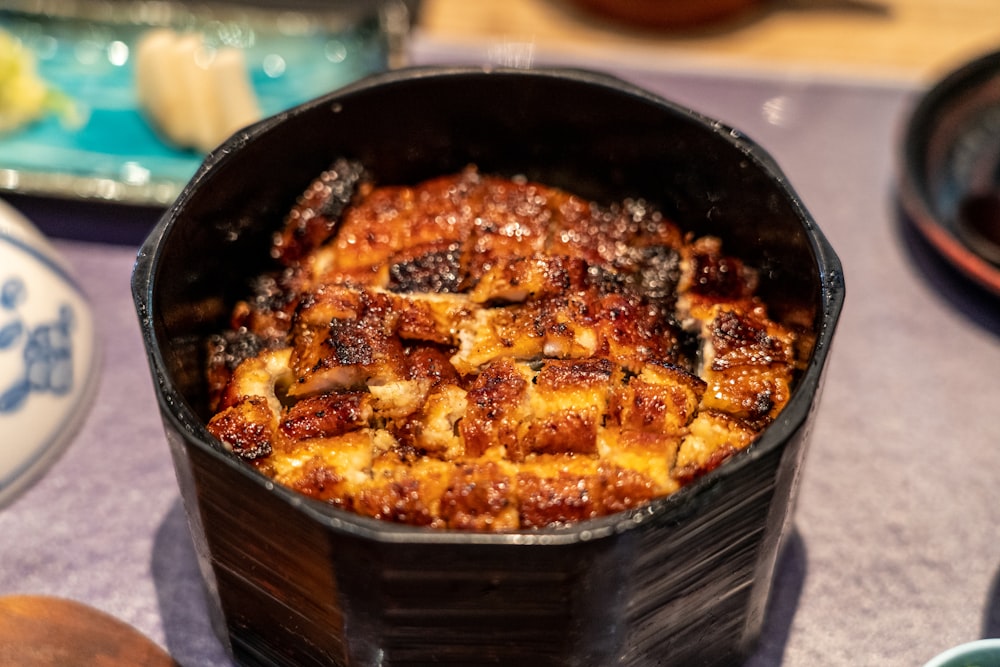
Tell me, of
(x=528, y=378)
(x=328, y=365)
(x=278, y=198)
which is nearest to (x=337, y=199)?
(x=278, y=198)

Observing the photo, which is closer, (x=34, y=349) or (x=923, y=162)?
(x=34, y=349)

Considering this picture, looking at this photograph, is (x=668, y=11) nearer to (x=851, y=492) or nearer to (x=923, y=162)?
(x=923, y=162)

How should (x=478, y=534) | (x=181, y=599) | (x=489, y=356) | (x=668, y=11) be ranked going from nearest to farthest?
(x=478, y=534), (x=489, y=356), (x=181, y=599), (x=668, y=11)

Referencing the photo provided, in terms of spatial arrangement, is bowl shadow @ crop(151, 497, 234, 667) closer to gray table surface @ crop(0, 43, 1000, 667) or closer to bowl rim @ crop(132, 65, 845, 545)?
gray table surface @ crop(0, 43, 1000, 667)

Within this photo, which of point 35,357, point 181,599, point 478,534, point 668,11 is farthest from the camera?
point 668,11

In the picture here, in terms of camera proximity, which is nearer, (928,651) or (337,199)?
(928,651)

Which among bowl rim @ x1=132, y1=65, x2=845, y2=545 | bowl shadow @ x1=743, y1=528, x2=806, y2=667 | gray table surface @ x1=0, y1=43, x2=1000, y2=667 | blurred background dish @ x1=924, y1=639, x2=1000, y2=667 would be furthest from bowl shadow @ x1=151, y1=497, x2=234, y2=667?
blurred background dish @ x1=924, y1=639, x2=1000, y2=667

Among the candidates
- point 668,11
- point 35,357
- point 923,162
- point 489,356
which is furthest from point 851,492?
point 668,11

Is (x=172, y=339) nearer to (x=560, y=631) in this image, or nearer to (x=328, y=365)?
(x=328, y=365)
